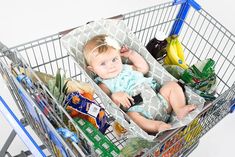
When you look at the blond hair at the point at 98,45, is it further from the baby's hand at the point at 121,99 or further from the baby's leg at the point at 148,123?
the baby's leg at the point at 148,123

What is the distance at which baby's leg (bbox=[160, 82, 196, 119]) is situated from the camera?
143 centimetres

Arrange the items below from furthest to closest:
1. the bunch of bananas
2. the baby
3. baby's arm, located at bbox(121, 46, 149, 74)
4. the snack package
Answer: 1. the bunch of bananas
2. baby's arm, located at bbox(121, 46, 149, 74)
3. the baby
4. the snack package

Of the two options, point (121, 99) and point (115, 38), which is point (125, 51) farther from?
point (121, 99)

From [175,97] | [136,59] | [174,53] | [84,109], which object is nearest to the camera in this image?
[84,109]

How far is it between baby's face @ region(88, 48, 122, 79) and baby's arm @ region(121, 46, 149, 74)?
0.19 ft

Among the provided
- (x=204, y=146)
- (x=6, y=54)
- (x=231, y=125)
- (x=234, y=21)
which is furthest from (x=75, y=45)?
(x=234, y=21)

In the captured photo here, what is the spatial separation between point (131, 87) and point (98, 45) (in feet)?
0.76

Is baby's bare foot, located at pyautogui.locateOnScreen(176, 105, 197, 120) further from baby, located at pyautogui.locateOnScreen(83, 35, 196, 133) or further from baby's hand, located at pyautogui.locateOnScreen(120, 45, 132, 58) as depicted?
baby's hand, located at pyautogui.locateOnScreen(120, 45, 132, 58)

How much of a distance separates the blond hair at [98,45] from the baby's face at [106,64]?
0.05 feet

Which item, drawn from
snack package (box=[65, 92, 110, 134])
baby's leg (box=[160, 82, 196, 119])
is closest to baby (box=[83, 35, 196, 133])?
baby's leg (box=[160, 82, 196, 119])

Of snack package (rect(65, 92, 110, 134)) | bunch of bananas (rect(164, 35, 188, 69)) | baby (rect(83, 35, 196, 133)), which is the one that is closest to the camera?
snack package (rect(65, 92, 110, 134))

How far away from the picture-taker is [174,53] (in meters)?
1.72

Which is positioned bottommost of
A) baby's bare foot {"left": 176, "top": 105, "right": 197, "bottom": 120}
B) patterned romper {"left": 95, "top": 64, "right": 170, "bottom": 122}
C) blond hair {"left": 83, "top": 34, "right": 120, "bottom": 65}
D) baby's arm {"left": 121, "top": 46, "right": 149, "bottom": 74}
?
baby's bare foot {"left": 176, "top": 105, "right": 197, "bottom": 120}

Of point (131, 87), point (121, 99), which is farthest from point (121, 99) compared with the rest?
point (131, 87)
